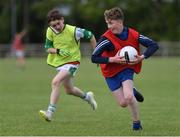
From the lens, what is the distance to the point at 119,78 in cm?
1146

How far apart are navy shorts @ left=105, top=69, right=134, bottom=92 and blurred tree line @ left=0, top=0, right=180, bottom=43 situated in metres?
56.0

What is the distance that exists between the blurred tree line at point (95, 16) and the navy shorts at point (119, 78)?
5603cm

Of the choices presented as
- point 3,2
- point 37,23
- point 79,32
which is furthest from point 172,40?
point 79,32

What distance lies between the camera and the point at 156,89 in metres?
22.0

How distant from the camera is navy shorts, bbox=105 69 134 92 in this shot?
1138 cm

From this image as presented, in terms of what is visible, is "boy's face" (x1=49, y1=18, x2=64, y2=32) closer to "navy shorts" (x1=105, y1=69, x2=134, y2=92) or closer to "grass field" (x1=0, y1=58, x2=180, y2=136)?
"grass field" (x1=0, y1=58, x2=180, y2=136)

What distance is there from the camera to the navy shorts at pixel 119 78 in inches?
448

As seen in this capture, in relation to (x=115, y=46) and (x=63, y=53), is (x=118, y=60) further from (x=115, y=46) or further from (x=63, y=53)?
(x=63, y=53)

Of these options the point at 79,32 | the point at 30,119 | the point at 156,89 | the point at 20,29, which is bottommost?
the point at 20,29

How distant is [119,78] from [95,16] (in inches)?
2375

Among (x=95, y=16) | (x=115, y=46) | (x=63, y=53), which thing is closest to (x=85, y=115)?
(x=63, y=53)

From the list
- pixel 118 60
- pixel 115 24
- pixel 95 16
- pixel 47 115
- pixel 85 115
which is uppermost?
pixel 115 24

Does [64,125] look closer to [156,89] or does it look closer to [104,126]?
[104,126]

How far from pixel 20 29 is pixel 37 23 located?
6.64ft
